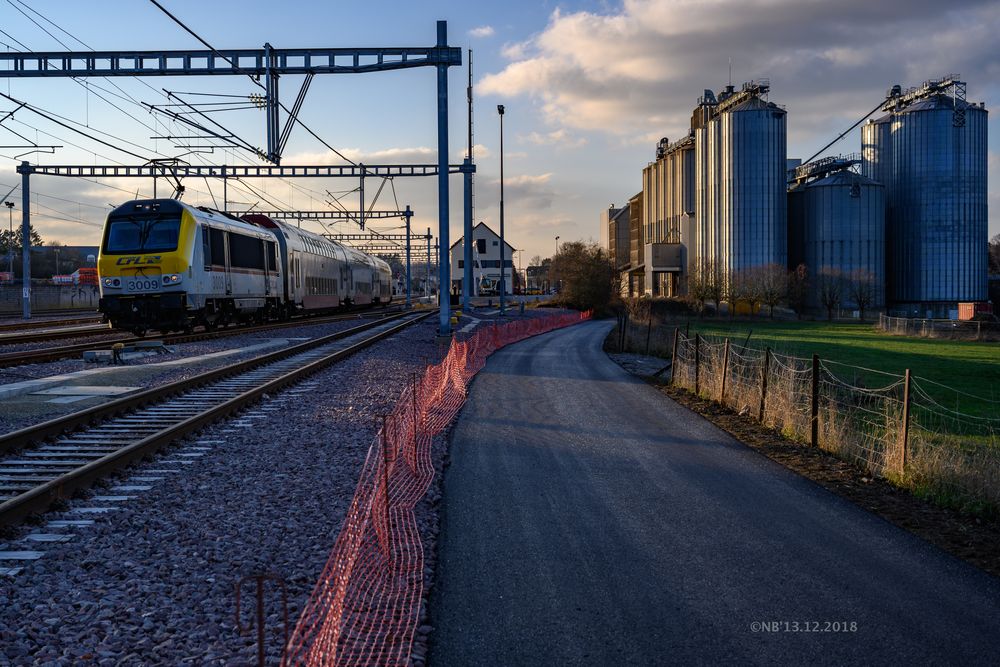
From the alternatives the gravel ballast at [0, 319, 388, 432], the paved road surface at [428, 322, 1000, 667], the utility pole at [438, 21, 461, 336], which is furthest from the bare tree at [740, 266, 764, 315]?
the paved road surface at [428, 322, 1000, 667]

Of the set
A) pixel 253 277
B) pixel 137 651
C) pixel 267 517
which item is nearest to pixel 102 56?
pixel 253 277

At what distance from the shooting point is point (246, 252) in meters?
30.0

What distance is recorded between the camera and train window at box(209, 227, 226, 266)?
25859 millimetres

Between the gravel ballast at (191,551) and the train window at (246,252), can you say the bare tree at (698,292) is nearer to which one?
the train window at (246,252)

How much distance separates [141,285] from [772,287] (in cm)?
7554

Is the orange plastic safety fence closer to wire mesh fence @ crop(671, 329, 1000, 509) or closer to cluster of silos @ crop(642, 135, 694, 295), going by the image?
wire mesh fence @ crop(671, 329, 1000, 509)

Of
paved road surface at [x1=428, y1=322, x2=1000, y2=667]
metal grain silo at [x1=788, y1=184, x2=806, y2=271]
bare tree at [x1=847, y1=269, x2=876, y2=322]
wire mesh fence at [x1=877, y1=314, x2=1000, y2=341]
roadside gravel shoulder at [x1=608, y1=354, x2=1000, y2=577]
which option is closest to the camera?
paved road surface at [x1=428, y1=322, x2=1000, y2=667]

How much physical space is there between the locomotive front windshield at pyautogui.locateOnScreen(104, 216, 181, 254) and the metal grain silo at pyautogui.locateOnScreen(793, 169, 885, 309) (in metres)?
86.6

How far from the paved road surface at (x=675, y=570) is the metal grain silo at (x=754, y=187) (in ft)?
303

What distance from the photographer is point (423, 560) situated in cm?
648

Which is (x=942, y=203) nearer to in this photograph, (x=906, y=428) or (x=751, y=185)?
(x=751, y=185)

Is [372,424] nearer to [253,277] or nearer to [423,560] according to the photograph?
[423,560]

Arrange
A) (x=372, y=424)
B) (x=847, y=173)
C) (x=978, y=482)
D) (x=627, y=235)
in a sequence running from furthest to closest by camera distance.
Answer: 1. (x=627, y=235)
2. (x=847, y=173)
3. (x=372, y=424)
4. (x=978, y=482)

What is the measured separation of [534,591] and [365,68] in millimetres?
21352
